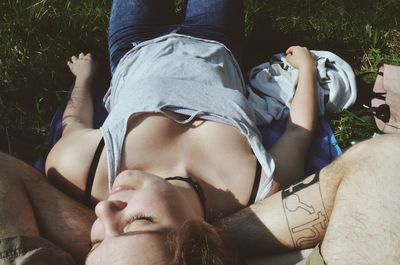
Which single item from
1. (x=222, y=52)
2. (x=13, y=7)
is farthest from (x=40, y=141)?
(x=222, y=52)

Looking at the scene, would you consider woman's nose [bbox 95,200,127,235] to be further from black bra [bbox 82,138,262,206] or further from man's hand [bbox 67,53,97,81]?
man's hand [bbox 67,53,97,81]

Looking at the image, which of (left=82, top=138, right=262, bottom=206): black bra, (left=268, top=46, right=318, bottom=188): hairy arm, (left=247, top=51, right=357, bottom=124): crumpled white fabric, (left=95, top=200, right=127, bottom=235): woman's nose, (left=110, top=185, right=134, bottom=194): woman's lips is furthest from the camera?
(left=247, top=51, right=357, bottom=124): crumpled white fabric

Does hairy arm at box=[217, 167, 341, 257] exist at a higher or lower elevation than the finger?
lower

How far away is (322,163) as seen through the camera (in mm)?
2984

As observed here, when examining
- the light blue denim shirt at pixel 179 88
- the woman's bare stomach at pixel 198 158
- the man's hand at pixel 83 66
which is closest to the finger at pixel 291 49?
the light blue denim shirt at pixel 179 88

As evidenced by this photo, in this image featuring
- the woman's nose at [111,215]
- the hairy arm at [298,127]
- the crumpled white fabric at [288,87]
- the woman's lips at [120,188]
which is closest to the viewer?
the woman's nose at [111,215]

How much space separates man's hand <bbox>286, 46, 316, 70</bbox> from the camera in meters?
3.16

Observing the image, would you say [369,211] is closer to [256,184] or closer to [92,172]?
[256,184]

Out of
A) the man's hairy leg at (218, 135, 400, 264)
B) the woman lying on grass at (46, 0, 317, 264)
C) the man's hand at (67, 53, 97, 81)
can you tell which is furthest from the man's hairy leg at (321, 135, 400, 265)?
the man's hand at (67, 53, 97, 81)

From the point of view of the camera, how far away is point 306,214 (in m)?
2.28

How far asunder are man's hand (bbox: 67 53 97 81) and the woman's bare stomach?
94 centimetres

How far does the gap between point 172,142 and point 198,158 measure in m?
0.16

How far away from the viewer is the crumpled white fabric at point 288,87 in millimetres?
3123

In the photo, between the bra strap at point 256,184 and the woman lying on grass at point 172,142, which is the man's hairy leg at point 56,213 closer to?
the woman lying on grass at point 172,142
